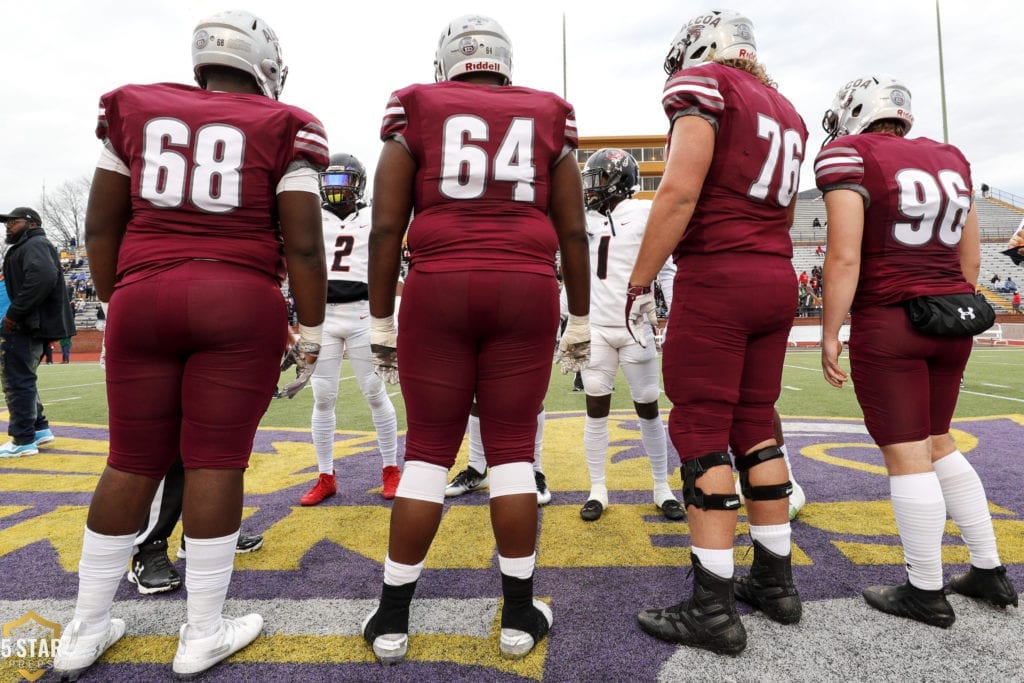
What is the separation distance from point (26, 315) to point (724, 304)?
19.9 ft

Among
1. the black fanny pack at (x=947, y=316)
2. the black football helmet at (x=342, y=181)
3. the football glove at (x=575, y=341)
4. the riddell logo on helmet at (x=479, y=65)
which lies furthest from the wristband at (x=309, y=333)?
the black fanny pack at (x=947, y=316)

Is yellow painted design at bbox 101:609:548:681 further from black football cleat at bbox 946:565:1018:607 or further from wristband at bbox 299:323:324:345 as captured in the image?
black football cleat at bbox 946:565:1018:607

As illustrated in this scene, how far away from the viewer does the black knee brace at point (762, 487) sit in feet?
7.26

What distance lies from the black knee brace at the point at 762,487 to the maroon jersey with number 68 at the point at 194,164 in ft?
6.67

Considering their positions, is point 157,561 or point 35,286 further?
point 35,286

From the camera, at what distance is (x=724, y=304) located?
6.82ft

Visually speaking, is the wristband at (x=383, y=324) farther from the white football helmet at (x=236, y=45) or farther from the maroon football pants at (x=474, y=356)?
the white football helmet at (x=236, y=45)

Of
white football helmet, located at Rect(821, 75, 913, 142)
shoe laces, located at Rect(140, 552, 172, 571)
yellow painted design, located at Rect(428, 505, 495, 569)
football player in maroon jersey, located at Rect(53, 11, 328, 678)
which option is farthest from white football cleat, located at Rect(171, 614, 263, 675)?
white football helmet, located at Rect(821, 75, 913, 142)

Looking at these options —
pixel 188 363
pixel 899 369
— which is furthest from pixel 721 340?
pixel 188 363

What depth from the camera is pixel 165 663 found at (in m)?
1.92

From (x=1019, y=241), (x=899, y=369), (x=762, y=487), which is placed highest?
(x=1019, y=241)

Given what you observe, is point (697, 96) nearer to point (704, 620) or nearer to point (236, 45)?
point (236, 45)

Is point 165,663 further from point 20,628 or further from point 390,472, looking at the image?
point 390,472

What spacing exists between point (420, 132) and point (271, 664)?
190 centimetres
